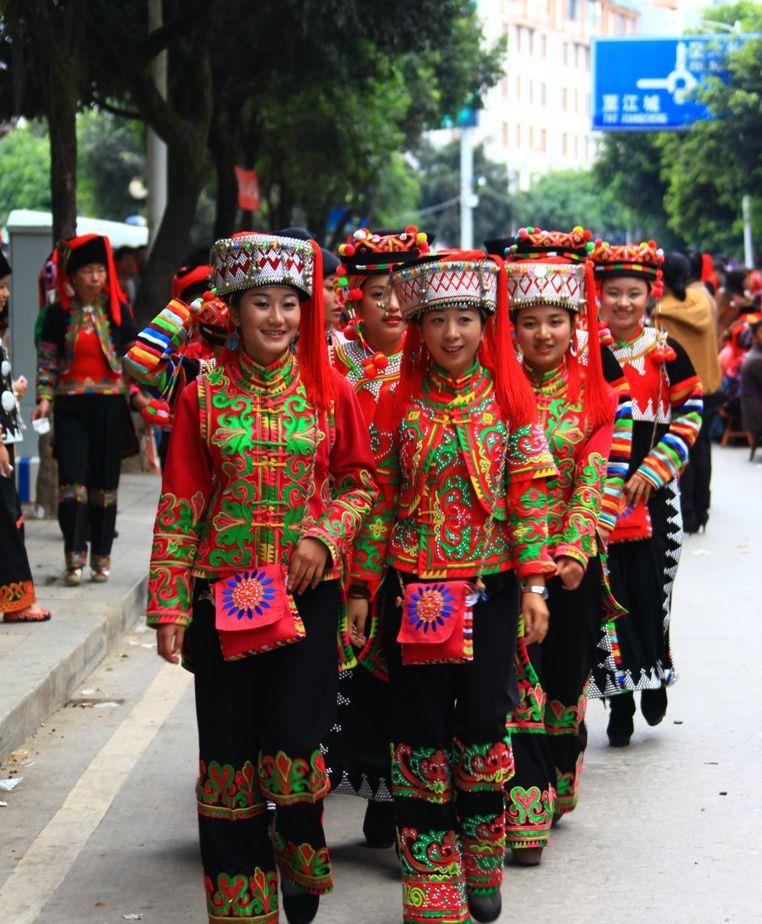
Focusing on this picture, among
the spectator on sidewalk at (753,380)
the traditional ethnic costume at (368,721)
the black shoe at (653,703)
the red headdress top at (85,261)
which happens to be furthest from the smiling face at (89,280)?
the spectator on sidewalk at (753,380)

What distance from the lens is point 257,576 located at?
448 centimetres

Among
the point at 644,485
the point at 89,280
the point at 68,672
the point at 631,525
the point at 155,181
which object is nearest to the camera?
the point at 644,485

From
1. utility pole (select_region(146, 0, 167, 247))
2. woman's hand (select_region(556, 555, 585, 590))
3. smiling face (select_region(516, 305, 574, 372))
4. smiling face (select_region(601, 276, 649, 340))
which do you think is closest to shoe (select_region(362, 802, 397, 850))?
woman's hand (select_region(556, 555, 585, 590))

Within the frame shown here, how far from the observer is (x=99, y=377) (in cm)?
1012

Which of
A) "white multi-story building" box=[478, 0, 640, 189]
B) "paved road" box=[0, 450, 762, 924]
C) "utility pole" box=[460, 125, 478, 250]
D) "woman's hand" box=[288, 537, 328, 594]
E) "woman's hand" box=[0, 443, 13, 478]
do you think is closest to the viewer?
"woman's hand" box=[288, 537, 328, 594]

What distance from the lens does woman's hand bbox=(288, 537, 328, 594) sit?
4.49 m

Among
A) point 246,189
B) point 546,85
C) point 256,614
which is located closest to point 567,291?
point 256,614

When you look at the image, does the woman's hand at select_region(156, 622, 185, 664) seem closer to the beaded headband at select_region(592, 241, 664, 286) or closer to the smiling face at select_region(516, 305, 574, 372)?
the smiling face at select_region(516, 305, 574, 372)

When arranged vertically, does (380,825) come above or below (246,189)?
below

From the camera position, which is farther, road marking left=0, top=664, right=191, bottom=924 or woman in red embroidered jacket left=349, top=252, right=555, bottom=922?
road marking left=0, top=664, right=191, bottom=924

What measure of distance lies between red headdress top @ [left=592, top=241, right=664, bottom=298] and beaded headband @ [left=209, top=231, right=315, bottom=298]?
7.33ft

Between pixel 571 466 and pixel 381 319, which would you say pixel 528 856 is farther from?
pixel 381 319

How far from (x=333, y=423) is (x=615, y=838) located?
188 centimetres

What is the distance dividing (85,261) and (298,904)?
19.6ft
